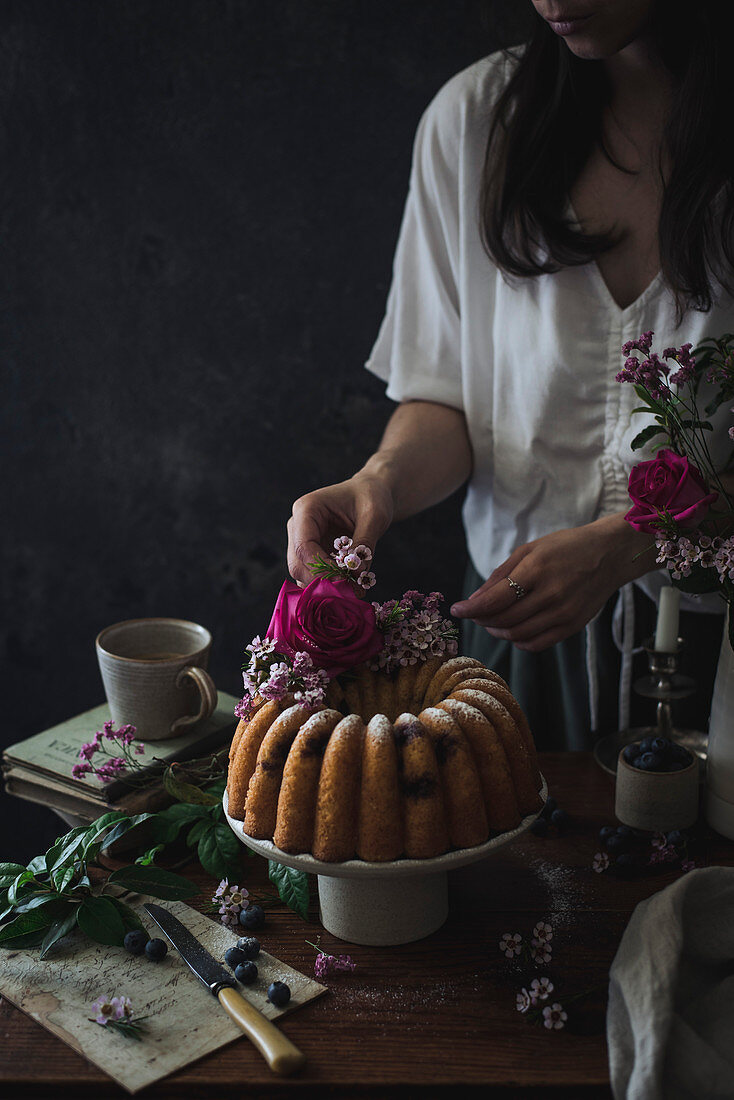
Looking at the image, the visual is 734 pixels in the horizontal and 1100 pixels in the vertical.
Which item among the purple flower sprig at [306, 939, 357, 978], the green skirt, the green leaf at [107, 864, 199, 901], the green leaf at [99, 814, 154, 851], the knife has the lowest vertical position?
the green skirt

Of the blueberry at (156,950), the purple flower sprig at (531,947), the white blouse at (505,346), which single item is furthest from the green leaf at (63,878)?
the white blouse at (505,346)

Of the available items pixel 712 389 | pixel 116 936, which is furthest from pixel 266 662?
pixel 712 389

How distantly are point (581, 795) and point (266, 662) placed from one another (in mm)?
529

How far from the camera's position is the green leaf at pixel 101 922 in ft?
3.14

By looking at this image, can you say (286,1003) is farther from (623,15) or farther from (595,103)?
(595,103)

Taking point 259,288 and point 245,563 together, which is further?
point 245,563

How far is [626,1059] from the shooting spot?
805 mm

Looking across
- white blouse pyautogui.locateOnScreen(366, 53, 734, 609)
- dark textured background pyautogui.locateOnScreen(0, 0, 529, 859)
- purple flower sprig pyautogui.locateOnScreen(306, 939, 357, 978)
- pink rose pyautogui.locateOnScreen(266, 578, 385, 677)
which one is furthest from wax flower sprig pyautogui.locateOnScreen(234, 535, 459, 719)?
dark textured background pyautogui.locateOnScreen(0, 0, 529, 859)

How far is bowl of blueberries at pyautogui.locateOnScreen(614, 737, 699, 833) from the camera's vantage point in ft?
3.81

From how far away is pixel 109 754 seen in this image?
1255 mm

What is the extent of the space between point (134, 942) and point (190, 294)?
139 centimetres

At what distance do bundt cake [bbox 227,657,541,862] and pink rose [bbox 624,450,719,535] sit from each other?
0.92ft

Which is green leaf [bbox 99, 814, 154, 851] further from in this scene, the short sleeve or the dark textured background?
the dark textured background

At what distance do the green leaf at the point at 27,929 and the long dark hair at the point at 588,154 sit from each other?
1128 mm
